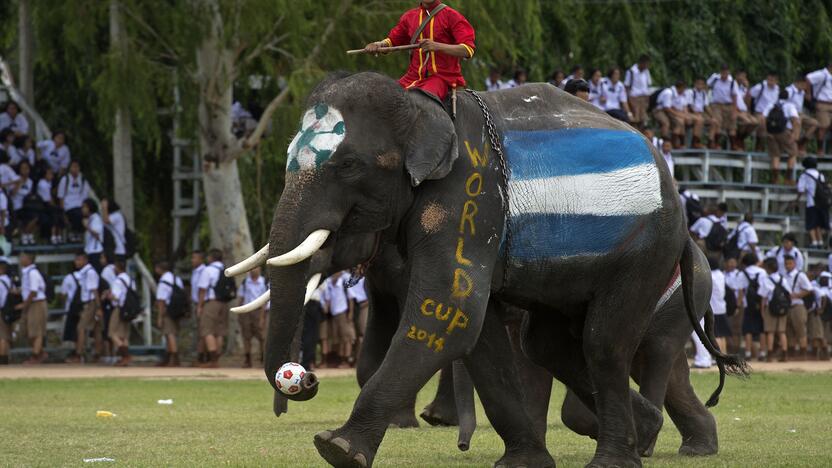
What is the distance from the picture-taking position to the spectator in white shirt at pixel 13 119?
26516mm

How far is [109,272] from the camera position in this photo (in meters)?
24.1

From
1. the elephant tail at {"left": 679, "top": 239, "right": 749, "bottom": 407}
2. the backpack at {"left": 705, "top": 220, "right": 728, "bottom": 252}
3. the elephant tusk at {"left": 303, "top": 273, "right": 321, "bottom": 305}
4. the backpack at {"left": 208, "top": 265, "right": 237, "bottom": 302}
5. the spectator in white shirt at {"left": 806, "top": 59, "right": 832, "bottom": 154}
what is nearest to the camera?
the elephant tusk at {"left": 303, "top": 273, "right": 321, "bottom": 305}

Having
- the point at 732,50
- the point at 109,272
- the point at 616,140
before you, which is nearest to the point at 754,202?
the point at 732,50

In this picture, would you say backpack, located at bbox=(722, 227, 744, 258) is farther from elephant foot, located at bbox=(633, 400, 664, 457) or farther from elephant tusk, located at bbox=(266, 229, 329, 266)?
elephant tusk, located at bbox=(266, 229, 329, 266)

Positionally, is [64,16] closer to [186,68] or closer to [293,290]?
[186,68]

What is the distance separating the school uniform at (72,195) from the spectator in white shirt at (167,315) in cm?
219

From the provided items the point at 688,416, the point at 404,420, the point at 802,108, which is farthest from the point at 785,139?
the point at 688,416

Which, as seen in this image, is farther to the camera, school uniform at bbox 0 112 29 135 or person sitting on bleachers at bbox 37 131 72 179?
school uniform at bbox 0 112 29 135

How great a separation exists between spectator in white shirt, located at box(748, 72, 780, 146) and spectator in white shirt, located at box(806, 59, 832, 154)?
2.94 ft

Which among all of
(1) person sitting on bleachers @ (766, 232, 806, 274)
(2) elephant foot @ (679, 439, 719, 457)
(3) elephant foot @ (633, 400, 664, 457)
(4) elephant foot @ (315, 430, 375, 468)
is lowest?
(1) person sitting on bleachers @ (766, 232, 806, 274)

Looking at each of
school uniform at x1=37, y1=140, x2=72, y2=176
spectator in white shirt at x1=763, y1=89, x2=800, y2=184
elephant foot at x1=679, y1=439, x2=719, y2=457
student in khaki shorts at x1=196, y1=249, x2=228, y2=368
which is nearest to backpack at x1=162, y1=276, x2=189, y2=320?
student in khaki shorts at x1=196, y1=249, x2=228, y2=368

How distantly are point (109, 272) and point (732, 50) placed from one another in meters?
14.4

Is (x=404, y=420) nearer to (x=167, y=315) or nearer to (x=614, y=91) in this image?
(x=167, y=315)

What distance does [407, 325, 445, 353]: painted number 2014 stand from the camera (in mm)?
7898
